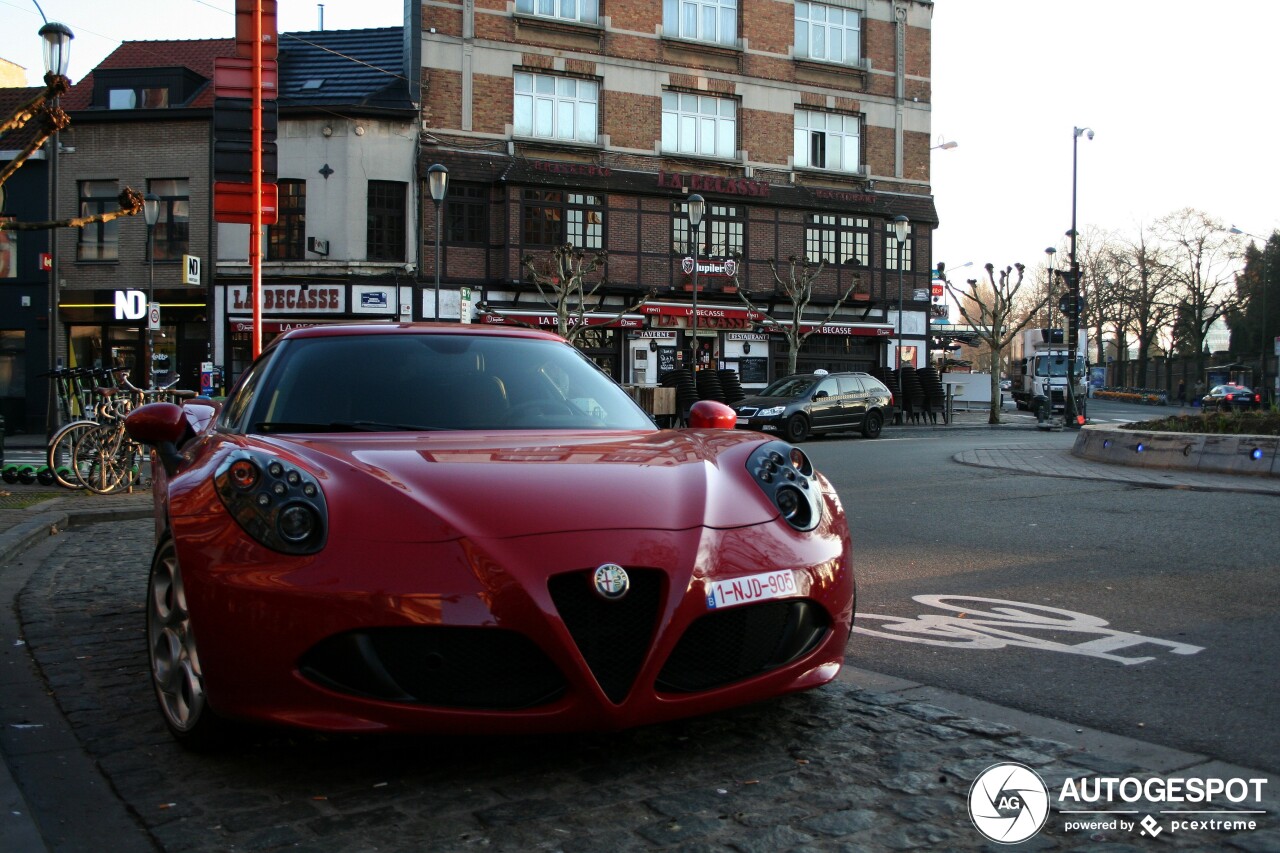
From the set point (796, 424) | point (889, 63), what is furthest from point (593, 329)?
point (889, 63)

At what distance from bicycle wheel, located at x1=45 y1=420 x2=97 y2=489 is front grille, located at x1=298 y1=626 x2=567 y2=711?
9556 mm

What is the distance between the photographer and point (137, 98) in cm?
3275

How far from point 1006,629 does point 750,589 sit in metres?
2.46

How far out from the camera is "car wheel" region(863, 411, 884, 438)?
2553 centimetres

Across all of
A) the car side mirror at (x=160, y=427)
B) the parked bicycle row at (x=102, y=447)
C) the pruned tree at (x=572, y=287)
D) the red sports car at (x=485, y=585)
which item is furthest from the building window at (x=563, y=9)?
the red sports car at (x=485, y=585)

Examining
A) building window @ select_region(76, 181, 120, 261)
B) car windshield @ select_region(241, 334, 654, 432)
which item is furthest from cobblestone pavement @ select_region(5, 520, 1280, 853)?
building window @ select_region(76, 181, 120, 261)

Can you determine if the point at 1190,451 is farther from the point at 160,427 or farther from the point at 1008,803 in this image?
the point at 160,427

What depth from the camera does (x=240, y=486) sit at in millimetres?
3176

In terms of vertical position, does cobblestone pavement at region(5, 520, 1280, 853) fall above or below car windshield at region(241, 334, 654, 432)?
below

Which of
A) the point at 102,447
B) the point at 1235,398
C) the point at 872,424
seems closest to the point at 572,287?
the point at 872,424

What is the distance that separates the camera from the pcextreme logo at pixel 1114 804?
2732 mm

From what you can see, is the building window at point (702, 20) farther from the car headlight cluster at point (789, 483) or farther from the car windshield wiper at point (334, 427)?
the car headlight cluster at point (789, 483)

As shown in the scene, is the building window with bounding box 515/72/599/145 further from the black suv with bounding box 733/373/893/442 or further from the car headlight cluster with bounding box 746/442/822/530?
the car headlight cluster with bounding box 746/442/822/530

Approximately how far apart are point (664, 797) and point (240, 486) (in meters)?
1.46
